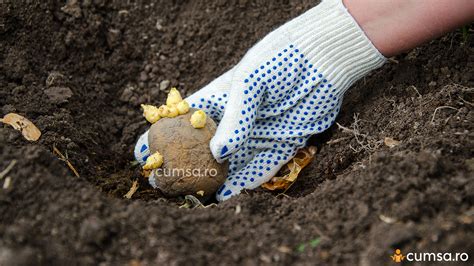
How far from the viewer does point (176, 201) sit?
260 cm

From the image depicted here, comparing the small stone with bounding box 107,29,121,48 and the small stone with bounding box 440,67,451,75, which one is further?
the small stone with bounding box 107,29,121,48

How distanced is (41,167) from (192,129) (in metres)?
0.76

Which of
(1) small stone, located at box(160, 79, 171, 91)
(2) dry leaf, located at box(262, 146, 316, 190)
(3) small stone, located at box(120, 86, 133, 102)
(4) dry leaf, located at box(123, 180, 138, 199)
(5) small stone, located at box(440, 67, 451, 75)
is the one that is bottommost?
(5) small stone, located at box(440, 67, 451, 75)

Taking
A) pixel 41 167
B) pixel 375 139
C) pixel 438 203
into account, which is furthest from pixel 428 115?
pixel 41 167

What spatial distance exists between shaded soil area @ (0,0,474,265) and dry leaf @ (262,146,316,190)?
5cm

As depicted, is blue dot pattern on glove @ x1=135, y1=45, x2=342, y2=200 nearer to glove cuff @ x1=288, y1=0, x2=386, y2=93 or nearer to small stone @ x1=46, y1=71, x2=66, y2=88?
glove cuff @ x1=288, y1=0, x2=386, y2=93

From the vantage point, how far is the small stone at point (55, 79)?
117 inches

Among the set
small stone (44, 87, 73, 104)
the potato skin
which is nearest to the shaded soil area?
small stone (44, 87, 73, 104)

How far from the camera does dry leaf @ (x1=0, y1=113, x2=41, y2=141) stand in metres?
2.53

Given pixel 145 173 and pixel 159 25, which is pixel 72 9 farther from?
pixel 145 173

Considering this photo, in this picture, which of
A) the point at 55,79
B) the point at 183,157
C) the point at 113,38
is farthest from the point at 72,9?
the point at 183,157

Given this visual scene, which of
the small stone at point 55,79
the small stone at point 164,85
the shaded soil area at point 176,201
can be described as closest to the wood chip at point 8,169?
the shaded soil area at point 176,201

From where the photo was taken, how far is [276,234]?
1857 mm

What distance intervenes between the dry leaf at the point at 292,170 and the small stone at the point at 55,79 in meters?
1.24
